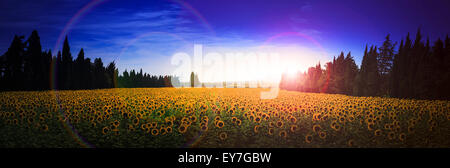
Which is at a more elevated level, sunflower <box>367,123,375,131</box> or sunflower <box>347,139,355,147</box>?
sunflower <box>367,123,375,131</box>

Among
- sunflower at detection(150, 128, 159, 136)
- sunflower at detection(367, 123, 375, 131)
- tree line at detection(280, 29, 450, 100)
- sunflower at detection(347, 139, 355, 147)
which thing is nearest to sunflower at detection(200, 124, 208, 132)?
sunflower at detection(150, 128, 159, 136)

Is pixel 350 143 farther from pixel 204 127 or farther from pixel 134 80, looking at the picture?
pixel 134 80

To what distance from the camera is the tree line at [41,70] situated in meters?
41.5

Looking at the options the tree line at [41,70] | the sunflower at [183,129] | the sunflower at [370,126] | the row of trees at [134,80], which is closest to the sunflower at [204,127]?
the sunflower at [183,129]

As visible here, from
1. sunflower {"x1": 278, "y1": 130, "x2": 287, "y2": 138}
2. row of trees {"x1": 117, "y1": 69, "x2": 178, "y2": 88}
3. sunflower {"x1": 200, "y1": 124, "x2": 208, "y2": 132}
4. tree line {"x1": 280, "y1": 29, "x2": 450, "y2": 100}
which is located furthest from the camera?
row of trees {"x1": 117, "y1": 69, "x2": 178, "y2": 88}

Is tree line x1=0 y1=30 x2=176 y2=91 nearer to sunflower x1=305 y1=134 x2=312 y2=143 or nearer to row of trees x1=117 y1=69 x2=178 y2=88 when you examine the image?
row of trees x1=117 y1=69 x2=178 y2=88

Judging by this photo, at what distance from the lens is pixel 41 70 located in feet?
146

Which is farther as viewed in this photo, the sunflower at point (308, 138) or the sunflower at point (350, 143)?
the sunflower at point (308, 138)

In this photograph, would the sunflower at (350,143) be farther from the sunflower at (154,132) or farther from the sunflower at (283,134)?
the sunflower at (154,132)

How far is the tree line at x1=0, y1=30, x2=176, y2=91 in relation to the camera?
136ft

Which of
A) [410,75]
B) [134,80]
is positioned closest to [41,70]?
[134,80]

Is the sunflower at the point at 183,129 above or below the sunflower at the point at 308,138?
above
